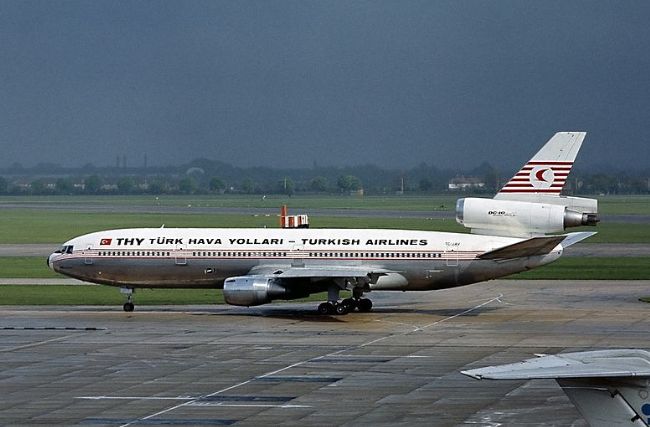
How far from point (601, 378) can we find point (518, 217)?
118 feet

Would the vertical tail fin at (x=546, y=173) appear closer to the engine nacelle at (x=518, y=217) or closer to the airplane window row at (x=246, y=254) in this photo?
the engine nacelle at (x=518, y=217)

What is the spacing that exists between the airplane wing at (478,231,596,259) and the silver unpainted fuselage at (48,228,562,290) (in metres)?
0.30

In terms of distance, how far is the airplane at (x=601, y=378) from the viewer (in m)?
14.2

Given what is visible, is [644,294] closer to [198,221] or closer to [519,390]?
[519,390]

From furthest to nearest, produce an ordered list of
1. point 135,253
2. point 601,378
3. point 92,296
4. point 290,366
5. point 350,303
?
point 92,296 < point 135,253 < point 350,303 < point 290,366 < point 601,378

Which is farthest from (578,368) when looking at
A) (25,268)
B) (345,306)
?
(25,268)

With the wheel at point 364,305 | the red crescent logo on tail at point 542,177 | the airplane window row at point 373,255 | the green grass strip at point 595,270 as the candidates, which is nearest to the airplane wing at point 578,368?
the airplane window row at point 373,255

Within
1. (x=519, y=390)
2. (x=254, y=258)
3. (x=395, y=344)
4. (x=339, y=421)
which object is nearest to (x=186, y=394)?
(x=339, y=421)

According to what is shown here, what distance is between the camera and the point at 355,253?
50938 millimetres

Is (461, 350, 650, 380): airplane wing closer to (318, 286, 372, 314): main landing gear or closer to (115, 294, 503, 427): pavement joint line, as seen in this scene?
(115, 294, 503, 427): pavement joint line

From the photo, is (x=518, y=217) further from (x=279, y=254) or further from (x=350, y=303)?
(x=279, y=254)

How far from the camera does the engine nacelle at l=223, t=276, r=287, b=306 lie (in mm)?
48219

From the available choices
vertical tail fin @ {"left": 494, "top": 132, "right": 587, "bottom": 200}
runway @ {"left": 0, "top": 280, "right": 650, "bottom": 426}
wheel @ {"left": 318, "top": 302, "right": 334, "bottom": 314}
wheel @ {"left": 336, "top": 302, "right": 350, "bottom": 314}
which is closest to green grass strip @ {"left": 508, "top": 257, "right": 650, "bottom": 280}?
runway @ {"left": 0, "top": 280, "right": 650, "bottom": 426}

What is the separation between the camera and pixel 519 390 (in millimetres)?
31641
